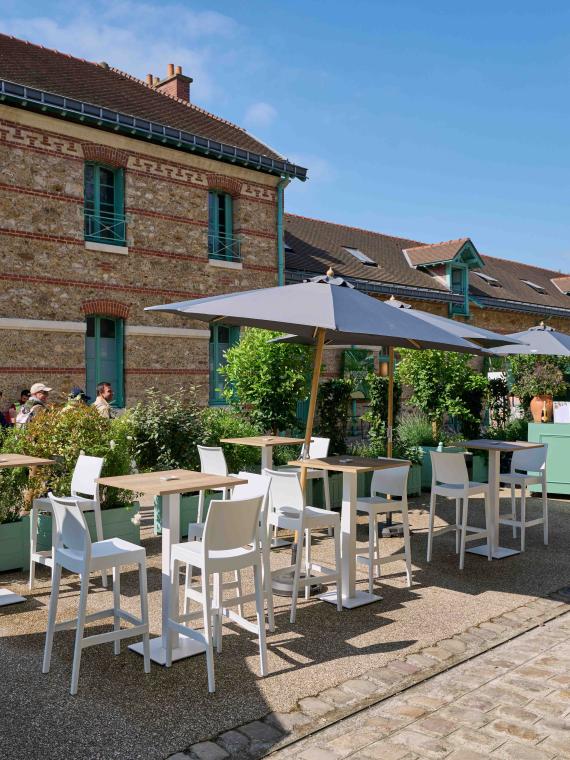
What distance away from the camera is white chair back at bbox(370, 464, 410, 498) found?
19.6 ft

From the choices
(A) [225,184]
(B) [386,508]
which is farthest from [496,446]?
(A) [225,184]

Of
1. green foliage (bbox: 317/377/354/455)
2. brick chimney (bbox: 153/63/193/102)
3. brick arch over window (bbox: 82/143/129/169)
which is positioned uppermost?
brick chimney (bbox: 153/63/193/102)

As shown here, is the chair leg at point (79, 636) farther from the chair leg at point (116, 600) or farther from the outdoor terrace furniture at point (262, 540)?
the outdoor terrace furniture at point (262, 540)

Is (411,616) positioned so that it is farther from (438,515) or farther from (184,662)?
(438,515)

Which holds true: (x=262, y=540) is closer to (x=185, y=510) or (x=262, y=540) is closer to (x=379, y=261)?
(x=185, y=510)

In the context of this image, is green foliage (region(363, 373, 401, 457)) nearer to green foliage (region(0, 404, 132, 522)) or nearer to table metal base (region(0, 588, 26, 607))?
green foliage (region(0, 404, 132, 522))

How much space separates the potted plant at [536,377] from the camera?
12.1 metres

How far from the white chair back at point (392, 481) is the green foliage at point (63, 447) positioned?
2.56 metres

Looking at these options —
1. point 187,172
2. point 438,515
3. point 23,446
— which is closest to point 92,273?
point 187,172

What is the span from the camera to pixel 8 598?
5191 mm

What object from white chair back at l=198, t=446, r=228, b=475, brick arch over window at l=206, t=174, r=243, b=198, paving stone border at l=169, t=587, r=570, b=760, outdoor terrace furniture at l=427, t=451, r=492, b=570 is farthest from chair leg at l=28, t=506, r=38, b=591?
brick arch over window at l=206, t=174, r=243, b=198

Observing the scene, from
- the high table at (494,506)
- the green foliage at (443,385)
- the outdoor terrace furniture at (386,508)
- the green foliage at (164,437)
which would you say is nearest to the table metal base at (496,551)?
the high table at (494,506)

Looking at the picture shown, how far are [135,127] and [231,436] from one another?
24.7ft

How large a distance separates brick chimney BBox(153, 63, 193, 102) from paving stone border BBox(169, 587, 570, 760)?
1673 centimetres
